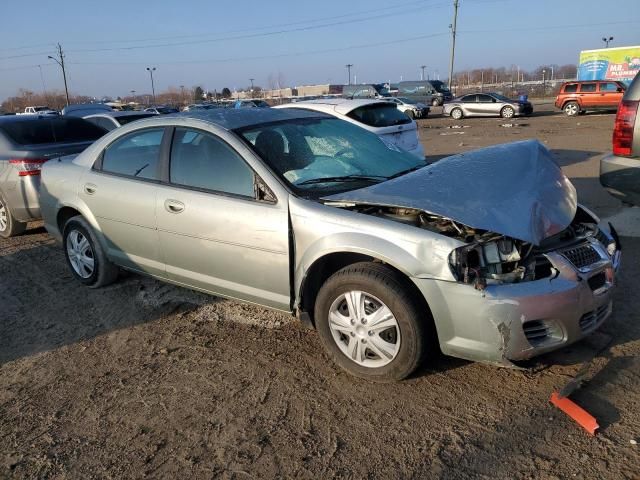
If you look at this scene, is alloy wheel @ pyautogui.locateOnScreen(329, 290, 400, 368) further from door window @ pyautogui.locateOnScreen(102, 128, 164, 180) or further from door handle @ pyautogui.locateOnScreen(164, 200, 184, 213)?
door window @ pyautogui.locateOnScreen(102, 128, 164, 180)

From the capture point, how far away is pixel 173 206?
3.97 metres

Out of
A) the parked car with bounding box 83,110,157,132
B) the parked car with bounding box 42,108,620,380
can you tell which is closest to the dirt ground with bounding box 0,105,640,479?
the parked car with bounding box 42,108,620,380

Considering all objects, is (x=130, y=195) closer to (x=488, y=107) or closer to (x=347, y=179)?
(x=347, y=179)

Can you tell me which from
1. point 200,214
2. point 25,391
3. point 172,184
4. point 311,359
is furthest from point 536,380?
point 25,391

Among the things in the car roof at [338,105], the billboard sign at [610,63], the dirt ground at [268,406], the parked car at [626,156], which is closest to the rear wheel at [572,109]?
the billboard sign at [610,63]

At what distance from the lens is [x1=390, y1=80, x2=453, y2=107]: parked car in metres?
40.6

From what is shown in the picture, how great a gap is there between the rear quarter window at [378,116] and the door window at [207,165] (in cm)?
531

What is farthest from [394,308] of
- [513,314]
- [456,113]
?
[456,113]

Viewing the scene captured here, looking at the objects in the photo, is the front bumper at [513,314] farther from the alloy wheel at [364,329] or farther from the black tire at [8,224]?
the black tire at [8,224]

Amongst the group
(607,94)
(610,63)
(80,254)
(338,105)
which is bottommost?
(80,254)

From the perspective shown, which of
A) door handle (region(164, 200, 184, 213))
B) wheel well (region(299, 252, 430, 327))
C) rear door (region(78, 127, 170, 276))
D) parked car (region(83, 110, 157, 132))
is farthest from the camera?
parked car (region(83, 110, 157, 132))

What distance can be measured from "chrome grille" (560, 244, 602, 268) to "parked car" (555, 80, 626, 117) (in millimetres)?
25547

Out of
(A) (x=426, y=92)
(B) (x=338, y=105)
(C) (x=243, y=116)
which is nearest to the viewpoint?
(C) (x=243, y=116)

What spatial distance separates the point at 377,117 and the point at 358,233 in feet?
21.2
